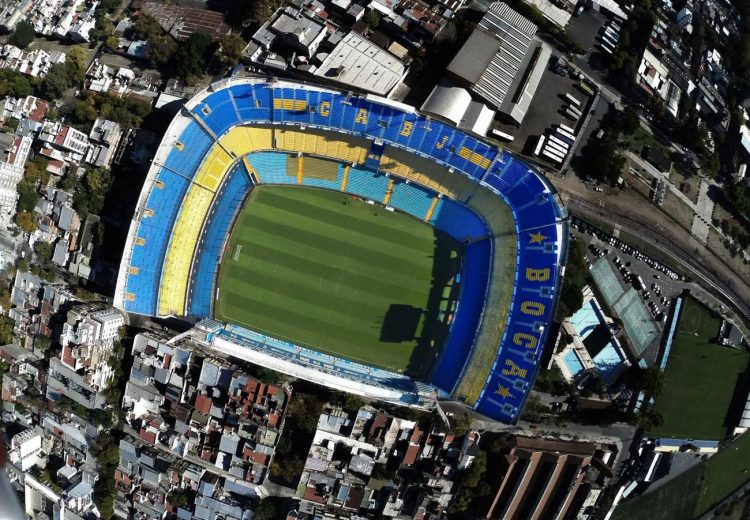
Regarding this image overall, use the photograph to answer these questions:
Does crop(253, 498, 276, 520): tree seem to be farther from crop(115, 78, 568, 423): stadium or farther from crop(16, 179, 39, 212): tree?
crop(16, 179, 39, 212): tree

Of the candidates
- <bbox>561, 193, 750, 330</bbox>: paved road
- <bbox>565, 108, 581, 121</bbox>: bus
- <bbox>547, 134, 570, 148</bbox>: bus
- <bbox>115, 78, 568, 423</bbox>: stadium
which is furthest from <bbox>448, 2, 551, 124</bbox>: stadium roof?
<bbox>561, 193, 750, 330</bbox>: paved road

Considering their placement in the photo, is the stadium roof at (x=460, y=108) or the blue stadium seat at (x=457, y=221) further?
the blue stadium seat at (x=457, y=221)

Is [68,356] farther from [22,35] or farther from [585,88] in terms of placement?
[585,88]

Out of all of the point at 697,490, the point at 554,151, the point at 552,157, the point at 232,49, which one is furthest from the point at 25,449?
the point at 697,490

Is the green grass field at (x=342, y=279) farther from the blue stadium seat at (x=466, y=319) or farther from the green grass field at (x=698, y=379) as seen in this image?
the green grass field at (x=698, y=379)

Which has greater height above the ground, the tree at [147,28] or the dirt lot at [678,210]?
the tree at [147,28]

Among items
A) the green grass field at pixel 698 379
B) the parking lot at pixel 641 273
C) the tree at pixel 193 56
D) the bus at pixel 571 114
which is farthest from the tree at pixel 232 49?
the green grass field at pixel 698 379
